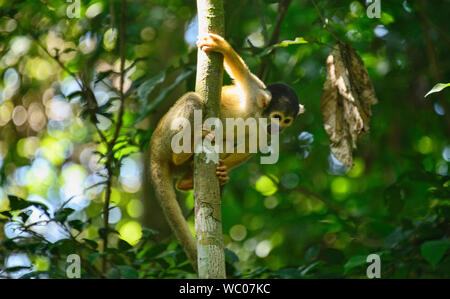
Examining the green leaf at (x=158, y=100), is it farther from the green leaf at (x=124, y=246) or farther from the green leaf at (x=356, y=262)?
the green leaf at (x=356, y=262)

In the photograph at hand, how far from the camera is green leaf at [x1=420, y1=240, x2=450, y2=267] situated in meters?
2.93

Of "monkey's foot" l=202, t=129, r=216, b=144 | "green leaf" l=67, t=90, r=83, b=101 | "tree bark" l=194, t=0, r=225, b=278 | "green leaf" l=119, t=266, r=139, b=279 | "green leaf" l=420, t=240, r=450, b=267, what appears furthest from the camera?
"green leaf" l=67, t=90, r=83, b=101

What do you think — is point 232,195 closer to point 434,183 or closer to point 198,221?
point 434,183

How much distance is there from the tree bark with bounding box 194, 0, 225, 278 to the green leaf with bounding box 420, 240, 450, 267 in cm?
130

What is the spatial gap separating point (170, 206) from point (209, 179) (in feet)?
3.56

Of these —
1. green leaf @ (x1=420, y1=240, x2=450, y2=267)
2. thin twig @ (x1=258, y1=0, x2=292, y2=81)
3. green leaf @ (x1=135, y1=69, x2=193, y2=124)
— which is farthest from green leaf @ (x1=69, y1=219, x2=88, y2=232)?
green leaf @ (x1=420, y1=240, x2=450, y2=267)

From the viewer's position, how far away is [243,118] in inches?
163

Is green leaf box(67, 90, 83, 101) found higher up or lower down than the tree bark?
higher up

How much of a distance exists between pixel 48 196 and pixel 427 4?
7137 millimetres

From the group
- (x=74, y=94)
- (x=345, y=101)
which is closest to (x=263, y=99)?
(x=345, y=101)

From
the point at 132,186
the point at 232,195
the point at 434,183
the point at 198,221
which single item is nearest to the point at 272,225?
the point at 232,195

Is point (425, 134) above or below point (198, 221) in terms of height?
above

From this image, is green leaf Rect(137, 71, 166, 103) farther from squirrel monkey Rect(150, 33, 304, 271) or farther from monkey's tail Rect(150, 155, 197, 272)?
monkey's tail Rect(150, 155, 197, 272)

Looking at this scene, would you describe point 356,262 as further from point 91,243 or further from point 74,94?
point 74,94
